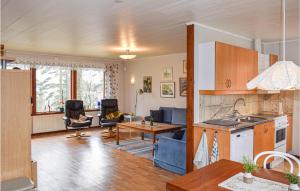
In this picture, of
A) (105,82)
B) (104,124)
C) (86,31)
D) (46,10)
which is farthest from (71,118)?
(46,10)

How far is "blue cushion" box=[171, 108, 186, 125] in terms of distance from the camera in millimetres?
6454

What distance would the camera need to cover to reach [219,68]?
3.52m

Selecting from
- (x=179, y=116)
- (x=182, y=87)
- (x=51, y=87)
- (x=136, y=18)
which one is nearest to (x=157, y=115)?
(x=179, y=116)

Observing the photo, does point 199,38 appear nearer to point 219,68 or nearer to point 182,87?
point 219,68

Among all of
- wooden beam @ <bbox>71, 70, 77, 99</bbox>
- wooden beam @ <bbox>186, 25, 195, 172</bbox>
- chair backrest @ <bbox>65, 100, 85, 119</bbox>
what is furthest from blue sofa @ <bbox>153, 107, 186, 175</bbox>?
wooden beam @ <bbox>71, 70, 77, 99</bbox>

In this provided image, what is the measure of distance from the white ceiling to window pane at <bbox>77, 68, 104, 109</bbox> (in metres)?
3.40

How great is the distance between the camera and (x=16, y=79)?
1995 millimetres

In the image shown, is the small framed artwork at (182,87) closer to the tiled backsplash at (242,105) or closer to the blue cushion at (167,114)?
the blue cushion at (167,114)

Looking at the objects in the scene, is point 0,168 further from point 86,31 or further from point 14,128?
point 86,31

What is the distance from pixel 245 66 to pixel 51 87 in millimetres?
5847

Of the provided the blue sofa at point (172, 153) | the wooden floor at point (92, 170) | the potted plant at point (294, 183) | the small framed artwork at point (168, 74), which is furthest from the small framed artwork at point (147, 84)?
the potted plant at point (294, 183)

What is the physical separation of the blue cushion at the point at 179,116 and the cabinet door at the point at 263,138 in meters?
2.48

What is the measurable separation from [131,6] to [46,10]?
1097mm

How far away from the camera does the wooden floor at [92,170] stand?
139 inches
